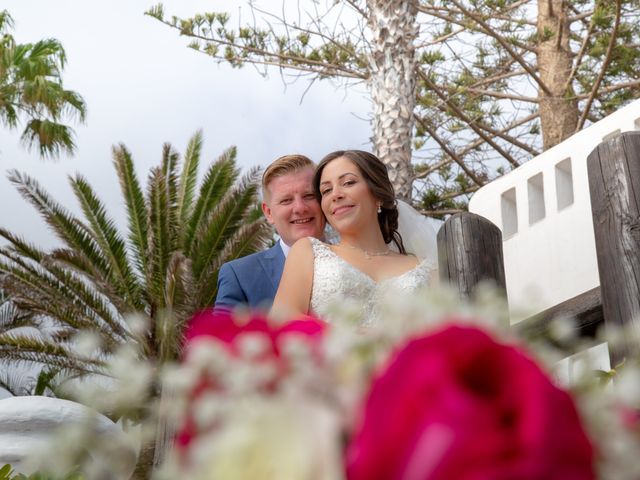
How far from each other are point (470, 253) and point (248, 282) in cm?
164

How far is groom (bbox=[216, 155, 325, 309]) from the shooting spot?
183 inches

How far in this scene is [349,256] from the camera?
14.0 ft

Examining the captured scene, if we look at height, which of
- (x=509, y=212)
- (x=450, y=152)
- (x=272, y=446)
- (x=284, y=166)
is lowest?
(x=272, y=446)

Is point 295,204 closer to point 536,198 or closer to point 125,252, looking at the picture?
point 536,198

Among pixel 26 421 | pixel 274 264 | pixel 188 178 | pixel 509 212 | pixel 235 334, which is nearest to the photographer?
pixel 235 334

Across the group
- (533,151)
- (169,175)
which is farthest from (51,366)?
(533,151)

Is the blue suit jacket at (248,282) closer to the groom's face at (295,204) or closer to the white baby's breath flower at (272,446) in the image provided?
the groom's face at (295,204)

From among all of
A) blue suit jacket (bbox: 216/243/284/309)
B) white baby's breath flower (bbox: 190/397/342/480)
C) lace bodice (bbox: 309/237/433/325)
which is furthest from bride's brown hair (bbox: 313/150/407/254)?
white baby's breath flower (bbox: 190/397/342/480)

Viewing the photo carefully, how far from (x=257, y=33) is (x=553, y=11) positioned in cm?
451

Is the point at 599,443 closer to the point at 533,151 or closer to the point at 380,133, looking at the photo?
the point at 380,133

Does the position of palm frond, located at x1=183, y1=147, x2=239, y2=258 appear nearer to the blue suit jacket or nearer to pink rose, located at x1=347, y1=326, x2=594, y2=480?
the blue suit jacket

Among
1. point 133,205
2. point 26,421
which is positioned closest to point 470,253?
point 26,421

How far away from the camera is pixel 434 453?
46 centimetres

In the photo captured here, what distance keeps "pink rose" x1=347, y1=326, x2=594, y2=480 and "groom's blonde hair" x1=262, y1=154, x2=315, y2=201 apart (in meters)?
4.20
